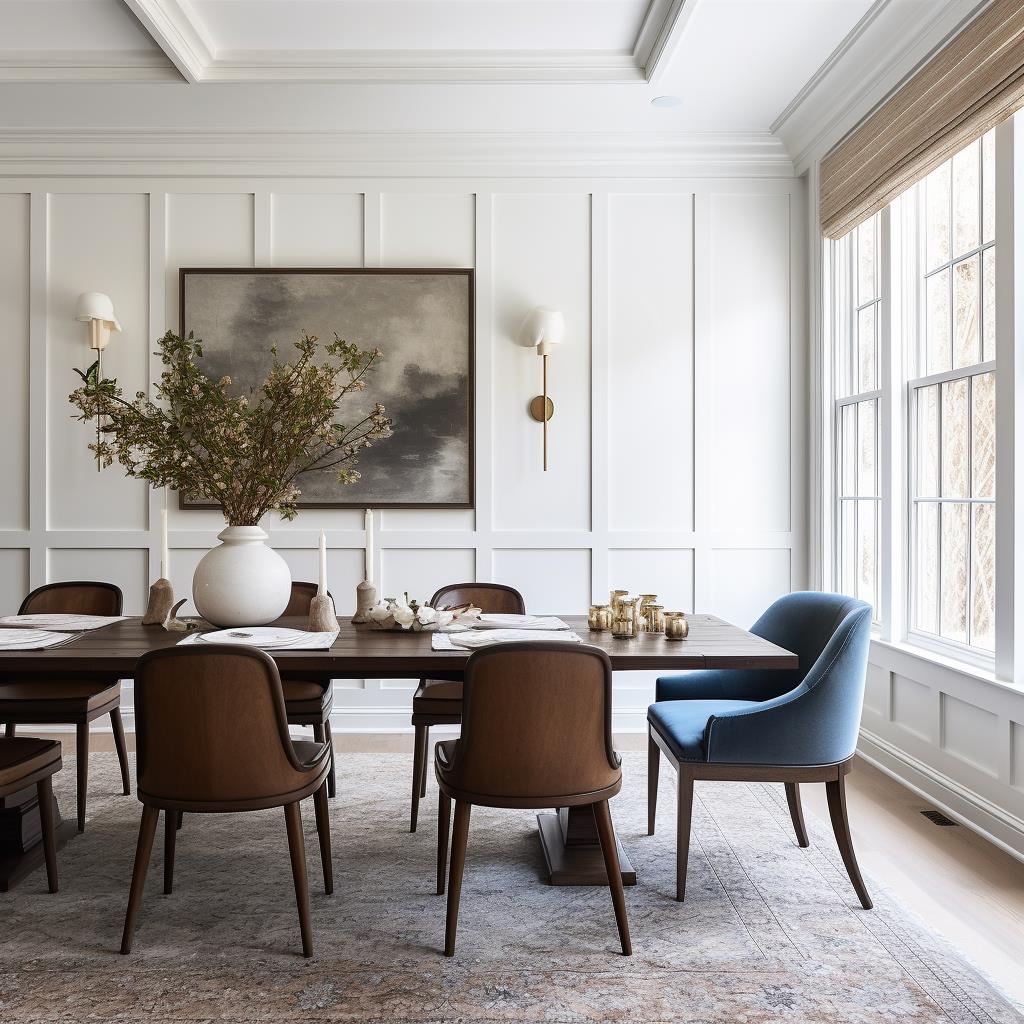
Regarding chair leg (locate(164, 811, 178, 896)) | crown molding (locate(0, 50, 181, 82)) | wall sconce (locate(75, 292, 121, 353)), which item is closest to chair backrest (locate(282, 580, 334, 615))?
chair leg (locate(164, 811, 178, 896))

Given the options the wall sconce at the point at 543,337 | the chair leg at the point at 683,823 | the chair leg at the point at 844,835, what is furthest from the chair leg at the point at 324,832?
the wall sconce at the point at 543,337

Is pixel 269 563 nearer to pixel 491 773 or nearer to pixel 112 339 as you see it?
pixel 491 773

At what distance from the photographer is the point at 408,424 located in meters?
4.30

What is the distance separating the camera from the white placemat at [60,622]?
8.95ft

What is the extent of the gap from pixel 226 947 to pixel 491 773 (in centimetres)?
85

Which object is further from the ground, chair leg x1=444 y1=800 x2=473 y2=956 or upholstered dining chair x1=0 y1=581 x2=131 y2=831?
upholstered dining chair x1=0 y1=581 x2=131 y2=831

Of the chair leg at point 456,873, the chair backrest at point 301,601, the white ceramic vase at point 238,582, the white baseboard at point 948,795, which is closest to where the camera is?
the chair leg at point 456,873

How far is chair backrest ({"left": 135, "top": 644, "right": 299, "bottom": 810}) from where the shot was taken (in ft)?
6.42

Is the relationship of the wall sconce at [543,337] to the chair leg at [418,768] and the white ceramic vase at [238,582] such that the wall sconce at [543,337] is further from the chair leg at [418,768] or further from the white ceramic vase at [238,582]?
the white ceramic vase at [238,582]

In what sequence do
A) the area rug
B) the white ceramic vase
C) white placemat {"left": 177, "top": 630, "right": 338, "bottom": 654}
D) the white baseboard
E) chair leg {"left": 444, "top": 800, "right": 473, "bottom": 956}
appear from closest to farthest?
1. the area rug
2. chair leg {"left": 444, "top": 800, "right": 473, "bottom": 956}
3. white placemat {"left": 177, "top": 630, "right": 338, "bottom": 654}
4. the white ceramic vase
5. the white baseboard

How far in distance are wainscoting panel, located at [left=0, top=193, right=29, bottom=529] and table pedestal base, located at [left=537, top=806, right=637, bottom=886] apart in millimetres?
3280

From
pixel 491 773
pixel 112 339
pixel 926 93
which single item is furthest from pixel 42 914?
pixel 926 93

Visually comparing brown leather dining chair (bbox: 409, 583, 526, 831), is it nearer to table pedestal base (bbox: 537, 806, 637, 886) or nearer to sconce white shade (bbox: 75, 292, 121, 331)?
table pedestal base (bbox: 537, 806, 637, 886)

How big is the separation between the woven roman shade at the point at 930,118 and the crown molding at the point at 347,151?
2.31ft
